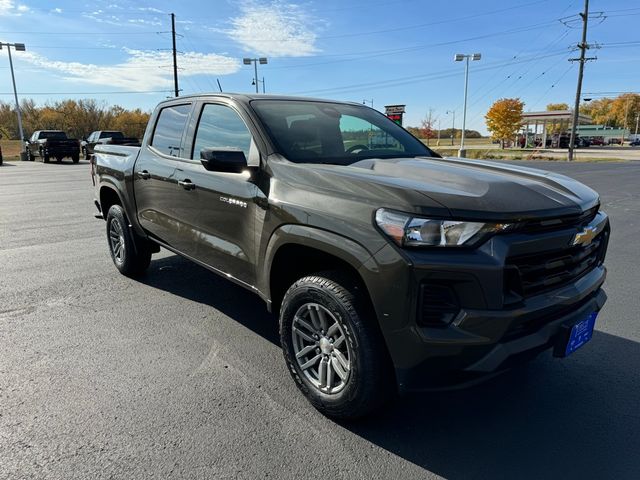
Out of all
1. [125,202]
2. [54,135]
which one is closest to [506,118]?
[54,135]

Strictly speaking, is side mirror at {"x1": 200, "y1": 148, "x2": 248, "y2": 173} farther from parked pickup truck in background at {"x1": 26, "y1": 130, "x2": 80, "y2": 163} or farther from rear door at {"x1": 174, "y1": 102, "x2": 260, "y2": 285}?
parked pickup truck in background at {"x1": 26, "y1": 130, "x2": 80, "y2": 163}

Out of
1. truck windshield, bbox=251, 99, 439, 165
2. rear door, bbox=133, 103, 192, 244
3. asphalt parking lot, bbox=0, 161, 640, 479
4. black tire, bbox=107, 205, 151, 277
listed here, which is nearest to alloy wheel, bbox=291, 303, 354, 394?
asphalt parking lot, bbox=0, 161, 640, 479

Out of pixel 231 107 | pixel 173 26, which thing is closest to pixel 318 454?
pixel 231 107

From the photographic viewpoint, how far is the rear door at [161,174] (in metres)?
4.12

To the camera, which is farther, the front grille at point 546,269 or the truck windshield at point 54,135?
the truck windshield at point 54,135

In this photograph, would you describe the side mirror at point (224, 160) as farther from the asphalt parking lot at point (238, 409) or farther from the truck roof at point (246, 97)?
the asphalt parking lot at point (238, 409)

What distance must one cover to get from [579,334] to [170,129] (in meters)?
3.71

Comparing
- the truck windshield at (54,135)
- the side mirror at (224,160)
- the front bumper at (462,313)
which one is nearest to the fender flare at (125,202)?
the side mirror at (224,160)

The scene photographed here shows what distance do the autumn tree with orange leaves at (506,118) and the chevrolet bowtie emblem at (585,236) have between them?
6192 cm

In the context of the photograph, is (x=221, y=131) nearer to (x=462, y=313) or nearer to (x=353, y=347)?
(x=353, y=347)

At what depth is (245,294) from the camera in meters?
4.79

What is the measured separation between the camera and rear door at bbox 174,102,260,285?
318 cm

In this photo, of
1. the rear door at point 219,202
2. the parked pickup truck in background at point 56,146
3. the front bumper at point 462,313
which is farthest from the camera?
the parked pickup truck in background at point 56,146

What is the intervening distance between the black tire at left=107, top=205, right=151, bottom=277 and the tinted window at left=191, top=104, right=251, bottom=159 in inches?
67.6
